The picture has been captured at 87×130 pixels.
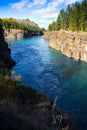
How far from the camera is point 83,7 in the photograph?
102000 mm

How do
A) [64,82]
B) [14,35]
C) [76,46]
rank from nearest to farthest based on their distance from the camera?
[64,82], [76,46], [14,35]

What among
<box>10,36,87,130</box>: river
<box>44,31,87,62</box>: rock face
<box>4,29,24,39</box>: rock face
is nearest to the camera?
<box>10,36,87,130</box>: river

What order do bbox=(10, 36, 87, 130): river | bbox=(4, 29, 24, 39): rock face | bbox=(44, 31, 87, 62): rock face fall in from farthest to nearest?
bbox=(4, 29, 24, 39): rock face, bbox=(44, 31, 87, 62): rock face, bbox=(10, 36, 87, 130): river

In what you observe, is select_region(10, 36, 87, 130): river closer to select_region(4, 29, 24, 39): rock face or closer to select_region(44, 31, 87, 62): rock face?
select_region(44, 31, 87, 62): rock face

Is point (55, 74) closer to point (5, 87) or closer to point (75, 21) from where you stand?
point (5, 87)

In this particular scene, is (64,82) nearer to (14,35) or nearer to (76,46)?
(76,46)

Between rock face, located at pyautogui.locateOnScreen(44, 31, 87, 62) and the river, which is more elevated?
rock face, located at pyautogui.locateOnScreen(44, 31, 87, 62)


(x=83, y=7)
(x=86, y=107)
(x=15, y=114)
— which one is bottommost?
(x=86, y=107)

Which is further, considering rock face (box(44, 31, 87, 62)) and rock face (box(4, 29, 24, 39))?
rock face (box(4, 29, 24, 39))

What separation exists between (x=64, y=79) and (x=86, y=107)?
1564cm

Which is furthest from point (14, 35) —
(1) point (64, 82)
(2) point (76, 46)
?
(1) point (64, 82)

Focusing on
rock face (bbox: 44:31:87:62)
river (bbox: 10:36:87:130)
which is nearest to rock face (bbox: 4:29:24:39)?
rock face (bbox: 44:31:87:62)

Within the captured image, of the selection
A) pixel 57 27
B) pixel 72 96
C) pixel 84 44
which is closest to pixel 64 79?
pixel 72 96

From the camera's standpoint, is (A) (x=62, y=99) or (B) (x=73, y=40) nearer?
(A) (x=62, y=99)
